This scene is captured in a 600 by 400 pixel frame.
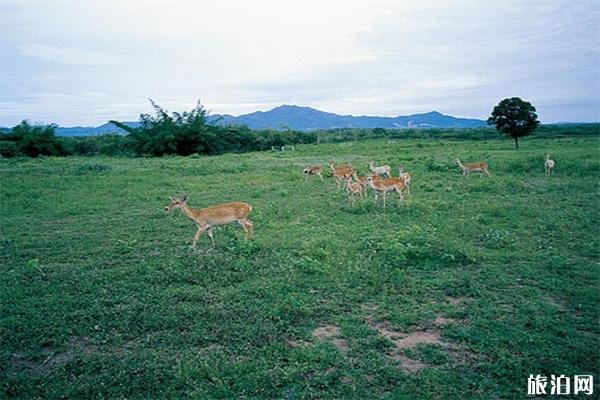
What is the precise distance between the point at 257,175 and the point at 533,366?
867 inches

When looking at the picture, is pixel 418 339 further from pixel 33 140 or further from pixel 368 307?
pixel 33 140

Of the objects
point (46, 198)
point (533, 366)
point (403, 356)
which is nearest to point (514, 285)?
point (533, 366)

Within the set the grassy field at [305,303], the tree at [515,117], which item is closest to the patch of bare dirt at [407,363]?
the grassy field at [305,303]

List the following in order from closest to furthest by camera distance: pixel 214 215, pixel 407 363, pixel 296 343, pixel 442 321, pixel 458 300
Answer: pixel 407 363, pixel 296 343, pixel 442 321, pixel 458 300, pixel 214 215

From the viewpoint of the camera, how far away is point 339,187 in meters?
22.4

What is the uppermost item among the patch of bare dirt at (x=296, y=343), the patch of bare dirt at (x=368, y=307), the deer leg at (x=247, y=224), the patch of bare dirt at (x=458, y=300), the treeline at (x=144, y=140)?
the treeline at (x=144, y=140)

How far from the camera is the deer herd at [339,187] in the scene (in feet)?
40.0

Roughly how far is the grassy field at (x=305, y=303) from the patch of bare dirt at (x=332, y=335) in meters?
0.04

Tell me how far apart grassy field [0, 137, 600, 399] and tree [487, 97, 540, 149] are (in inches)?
1225

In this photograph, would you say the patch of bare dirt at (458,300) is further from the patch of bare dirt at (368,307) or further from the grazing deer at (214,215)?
the grazing deer at (214,215)

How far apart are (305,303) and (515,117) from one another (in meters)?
42.7

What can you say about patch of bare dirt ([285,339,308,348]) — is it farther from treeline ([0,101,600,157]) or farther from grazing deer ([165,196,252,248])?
treeline ([0,101,600,157])

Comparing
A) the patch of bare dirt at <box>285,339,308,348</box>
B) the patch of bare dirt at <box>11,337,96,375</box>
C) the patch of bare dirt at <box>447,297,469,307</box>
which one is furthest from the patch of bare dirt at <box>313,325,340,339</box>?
the patch of bare dirt at <box>11,337,96,375</box>

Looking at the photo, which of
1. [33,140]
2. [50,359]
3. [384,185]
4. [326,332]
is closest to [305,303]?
[326,332]
